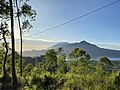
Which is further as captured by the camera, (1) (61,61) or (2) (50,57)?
(1) (61,61)

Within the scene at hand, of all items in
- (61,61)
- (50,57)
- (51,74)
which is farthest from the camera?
(61,61)

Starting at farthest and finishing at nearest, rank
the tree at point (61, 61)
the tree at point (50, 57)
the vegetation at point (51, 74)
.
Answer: the tree at point (61, 61)
the tree at point (50, 57)
the vegetation at point (51, 74)

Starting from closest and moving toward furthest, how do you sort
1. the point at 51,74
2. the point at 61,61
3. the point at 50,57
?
the point at 51,74
the point at 50,57
the point at 61,61

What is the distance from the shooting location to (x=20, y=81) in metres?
18.9

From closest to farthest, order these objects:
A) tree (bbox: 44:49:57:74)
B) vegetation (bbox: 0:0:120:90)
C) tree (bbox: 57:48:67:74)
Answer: vegetation (bbox: 0:0:120:90), tree (bbox: 44:49:57:74), tree (bbox: 57:48:67:74)

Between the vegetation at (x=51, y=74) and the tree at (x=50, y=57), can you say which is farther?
the tree at (x=50, y=57)

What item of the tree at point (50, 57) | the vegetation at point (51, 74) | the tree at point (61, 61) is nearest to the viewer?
the vegetation at point (51, 74)

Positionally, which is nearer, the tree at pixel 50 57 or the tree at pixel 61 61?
the tree at pixel 50 57

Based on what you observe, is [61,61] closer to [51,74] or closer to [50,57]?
[50,57]

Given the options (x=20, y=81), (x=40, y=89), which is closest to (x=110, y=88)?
(x=40, y=89)

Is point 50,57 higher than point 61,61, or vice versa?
point 50,57

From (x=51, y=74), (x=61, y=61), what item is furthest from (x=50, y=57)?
(x=51, y=74)

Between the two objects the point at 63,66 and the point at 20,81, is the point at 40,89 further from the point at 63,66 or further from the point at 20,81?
the point at 63,66

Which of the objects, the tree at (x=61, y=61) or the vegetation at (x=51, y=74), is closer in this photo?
the vegetation at (x=51, y=74)
